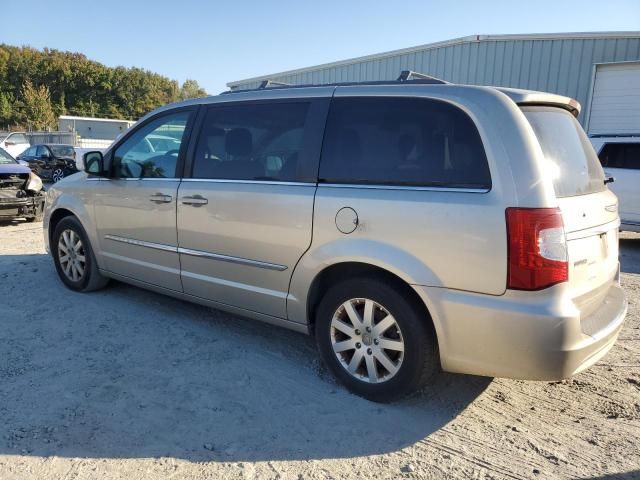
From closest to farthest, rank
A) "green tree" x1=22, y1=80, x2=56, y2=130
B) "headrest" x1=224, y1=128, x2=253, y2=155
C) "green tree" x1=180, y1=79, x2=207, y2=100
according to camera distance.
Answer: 1. "headrest" x1=224, y1=128, x2=253, y2=155
2. "green tree" x1=22, y1=80, x2=56, y2=130
3. "green tree" x1=180, y1=79, x2=207, y2=100

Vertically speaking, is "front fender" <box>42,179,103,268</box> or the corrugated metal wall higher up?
the corrugated metal wall

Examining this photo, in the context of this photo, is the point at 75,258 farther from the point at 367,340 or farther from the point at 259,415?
Answer: the point at 367,340

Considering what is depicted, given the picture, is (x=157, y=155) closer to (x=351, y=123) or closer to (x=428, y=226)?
(x=351, y=123)

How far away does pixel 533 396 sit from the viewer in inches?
127

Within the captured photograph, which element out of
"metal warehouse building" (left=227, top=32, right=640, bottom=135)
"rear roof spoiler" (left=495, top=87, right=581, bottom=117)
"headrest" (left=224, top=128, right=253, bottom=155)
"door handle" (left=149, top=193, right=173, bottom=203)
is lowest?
"door handle" (left=149, top=193, right=173, bottom=203)

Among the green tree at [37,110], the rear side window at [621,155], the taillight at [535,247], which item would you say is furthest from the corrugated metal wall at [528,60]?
the green tree at [37,110]

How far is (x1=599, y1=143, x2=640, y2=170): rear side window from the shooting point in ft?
27.2

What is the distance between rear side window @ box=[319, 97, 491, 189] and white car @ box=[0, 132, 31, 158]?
2431 centimetres

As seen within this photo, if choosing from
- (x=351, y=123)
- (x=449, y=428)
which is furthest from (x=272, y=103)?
(x=449, y=428)

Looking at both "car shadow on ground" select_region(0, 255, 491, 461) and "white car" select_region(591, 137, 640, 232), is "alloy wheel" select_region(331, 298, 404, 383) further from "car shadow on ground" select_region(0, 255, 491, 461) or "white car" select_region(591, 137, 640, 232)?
"white car" select_region(591, 137, 640, 232)

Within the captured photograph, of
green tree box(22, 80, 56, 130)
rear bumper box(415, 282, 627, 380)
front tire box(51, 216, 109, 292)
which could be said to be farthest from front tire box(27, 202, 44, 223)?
green tree box(22, 80, 56, 130)

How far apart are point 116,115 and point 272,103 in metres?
70.8

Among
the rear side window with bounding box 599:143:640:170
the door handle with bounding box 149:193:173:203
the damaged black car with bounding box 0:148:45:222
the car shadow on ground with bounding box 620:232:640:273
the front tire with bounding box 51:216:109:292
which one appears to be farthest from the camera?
the damaged black car with bounding box 0:148:45:222

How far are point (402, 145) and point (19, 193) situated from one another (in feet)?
28.6
